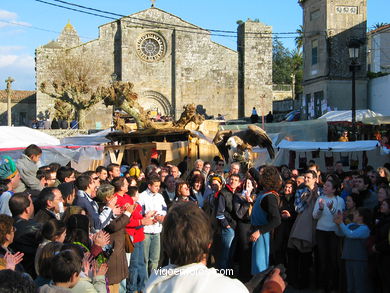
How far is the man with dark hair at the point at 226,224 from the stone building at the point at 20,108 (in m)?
43.9

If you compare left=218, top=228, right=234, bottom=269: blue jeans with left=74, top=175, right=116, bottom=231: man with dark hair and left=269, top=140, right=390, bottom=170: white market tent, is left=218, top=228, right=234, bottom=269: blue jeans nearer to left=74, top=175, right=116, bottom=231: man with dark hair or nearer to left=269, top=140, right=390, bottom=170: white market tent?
left=74, top=175, right=116, bottom=231: man with dark hair

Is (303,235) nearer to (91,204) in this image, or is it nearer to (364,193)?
(364,193)

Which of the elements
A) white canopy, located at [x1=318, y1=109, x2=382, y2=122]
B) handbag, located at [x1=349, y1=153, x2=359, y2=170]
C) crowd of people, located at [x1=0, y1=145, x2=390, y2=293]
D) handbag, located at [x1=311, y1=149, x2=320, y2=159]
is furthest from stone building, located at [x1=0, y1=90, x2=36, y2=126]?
crowd of people, located at [x1=0, y1=145, x2=390, y2=293]

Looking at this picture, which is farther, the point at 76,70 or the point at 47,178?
the point at 76,70

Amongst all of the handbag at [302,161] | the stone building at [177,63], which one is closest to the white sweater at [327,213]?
the handbag at [302,161]

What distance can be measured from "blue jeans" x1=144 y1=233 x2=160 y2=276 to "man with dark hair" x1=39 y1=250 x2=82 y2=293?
361 centimetres

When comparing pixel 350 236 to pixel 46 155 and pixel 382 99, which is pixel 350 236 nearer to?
pixel 46 155

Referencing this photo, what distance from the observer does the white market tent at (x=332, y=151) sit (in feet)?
43.6

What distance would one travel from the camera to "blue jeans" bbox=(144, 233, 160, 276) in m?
7.10

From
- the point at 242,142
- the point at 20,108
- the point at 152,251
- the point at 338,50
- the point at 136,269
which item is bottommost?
the point at 136,269

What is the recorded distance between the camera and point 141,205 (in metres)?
7.09

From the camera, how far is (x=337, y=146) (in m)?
13.6

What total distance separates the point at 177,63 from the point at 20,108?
1700 centimetres

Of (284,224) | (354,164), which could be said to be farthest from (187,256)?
(354,164)
